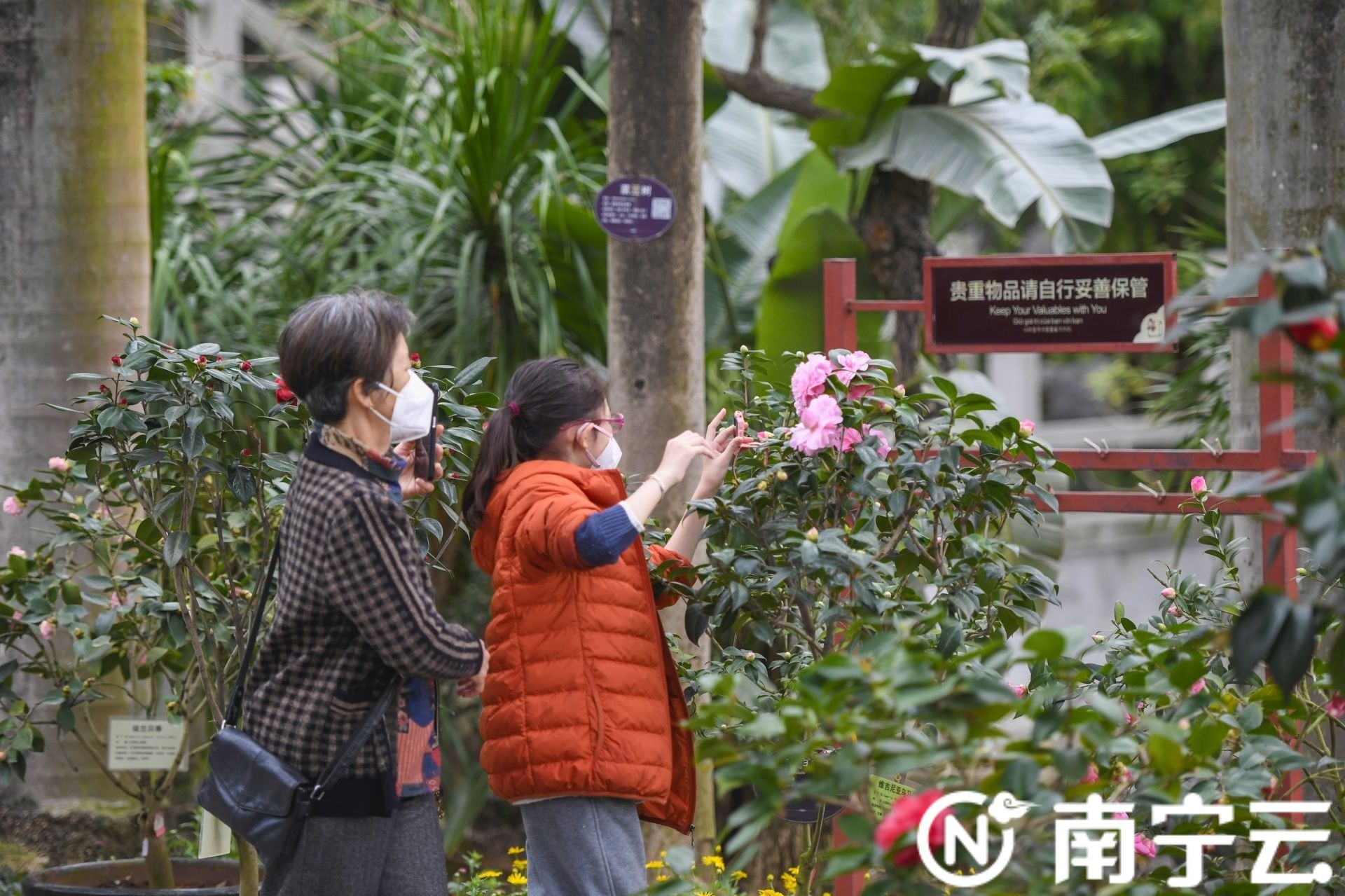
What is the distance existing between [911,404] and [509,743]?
1016 millimetres

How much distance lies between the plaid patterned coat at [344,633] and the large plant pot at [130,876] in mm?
1316

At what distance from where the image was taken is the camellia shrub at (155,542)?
2.97 meters

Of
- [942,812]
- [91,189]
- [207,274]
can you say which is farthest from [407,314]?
[207,274]

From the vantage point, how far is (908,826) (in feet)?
5.24

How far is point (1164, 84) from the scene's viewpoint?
13742mm

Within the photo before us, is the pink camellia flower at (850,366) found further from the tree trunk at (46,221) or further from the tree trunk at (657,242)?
the tree trunk at (46,221)

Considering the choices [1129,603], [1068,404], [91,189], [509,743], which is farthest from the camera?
[1068,404]

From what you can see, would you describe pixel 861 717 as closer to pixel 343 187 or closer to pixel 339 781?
pixel 339 781

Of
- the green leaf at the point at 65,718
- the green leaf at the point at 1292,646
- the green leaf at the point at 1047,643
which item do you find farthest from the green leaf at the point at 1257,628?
the green leaf at the point at 65,718

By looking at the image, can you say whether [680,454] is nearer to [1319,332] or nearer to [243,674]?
[243,674]

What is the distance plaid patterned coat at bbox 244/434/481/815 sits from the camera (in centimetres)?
221

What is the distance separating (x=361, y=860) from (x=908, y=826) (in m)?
1.10

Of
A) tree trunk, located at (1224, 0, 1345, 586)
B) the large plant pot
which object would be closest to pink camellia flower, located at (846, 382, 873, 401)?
tree trunk, located at (1224, 0, 1345, 586)

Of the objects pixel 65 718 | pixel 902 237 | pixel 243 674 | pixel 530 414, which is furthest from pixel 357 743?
pixel 902 237
